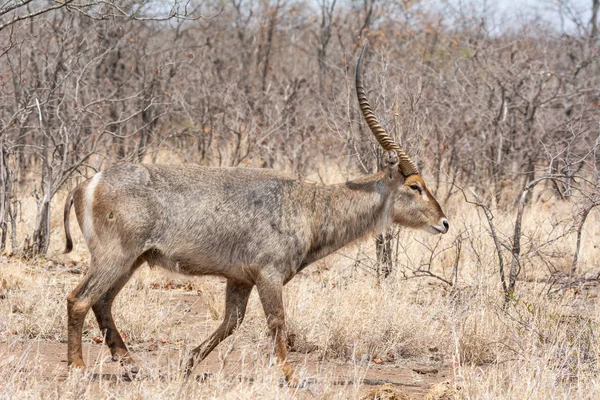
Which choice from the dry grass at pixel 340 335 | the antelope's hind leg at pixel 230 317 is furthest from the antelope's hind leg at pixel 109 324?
the antelope's hind leg at pixel 230 317

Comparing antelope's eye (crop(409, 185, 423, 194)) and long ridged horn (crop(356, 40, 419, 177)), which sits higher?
long ridged horn (crop(356, 40, 419, 177))

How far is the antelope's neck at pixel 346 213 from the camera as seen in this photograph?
21.0ft

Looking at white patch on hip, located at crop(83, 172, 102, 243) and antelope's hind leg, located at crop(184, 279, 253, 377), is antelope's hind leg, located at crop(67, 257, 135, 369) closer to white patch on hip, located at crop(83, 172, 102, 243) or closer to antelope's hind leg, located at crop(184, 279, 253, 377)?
white patch on hip, located at crop(83, 172, 102, 243)

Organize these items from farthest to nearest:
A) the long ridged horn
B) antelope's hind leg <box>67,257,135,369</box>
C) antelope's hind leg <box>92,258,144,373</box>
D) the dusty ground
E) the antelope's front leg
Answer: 1. the long ridged horn
2. antelope's hind leg <box>92,258,144,373</box>
3. the antelope's front leg
4. antelope's hind leg <box>67,257,135,369</box>
5. the dusty ground

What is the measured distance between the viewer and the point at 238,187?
6.14 m

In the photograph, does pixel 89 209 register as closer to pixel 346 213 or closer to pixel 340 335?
pixel 346 213

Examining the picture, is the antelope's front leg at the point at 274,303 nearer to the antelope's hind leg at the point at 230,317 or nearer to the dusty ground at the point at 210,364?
the dusty ground at the point at 210,364

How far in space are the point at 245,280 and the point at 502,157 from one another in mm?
7509

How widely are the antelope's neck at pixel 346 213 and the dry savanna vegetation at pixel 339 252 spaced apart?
0.30 m

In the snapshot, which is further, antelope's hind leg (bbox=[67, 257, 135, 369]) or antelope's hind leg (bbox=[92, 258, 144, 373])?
antelope's hind leg (bbox=[92, 258, 144, 373])

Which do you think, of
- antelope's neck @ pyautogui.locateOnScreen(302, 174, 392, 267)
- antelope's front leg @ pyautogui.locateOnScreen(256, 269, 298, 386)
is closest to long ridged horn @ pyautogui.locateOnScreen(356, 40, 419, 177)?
antelope's neck @ pyautogui.locateOnScreen(302, 174, 392, 267)

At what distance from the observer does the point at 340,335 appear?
21.9 feet

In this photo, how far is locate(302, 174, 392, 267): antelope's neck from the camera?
251 inches

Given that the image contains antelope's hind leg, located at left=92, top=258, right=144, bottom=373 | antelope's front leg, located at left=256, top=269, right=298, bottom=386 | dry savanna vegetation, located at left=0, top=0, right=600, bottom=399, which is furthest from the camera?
antelope's hind leg, located at left=92, top=258, right=144, bottom=373
